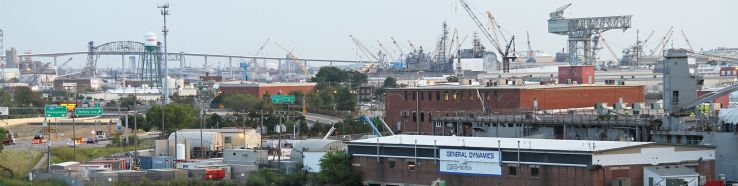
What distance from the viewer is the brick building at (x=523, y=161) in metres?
22.9

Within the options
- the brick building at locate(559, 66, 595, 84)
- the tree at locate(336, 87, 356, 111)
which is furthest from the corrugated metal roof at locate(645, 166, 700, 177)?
the tree at locate(336, 87, 356, 111)

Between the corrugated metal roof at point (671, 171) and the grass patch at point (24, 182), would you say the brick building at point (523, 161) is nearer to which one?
the corrugated metal roof at point (671, 171)

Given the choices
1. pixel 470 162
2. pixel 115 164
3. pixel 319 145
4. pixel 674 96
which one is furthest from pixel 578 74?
pixel 470 162

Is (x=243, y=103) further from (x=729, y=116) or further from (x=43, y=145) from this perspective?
(x=729, y=116)

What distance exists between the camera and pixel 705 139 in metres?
26.1

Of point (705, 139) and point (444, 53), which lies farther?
point (444, 53)

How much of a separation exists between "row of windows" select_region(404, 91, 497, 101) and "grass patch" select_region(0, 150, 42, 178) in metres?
12.7

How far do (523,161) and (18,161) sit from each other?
64.5ft

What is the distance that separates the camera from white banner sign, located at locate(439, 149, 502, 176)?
79.9 ft

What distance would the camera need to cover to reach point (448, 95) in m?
41.8

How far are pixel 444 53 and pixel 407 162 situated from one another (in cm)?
9198

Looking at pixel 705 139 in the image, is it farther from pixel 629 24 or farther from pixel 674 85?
pixel 629 24

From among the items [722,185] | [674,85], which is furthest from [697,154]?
[674,85]

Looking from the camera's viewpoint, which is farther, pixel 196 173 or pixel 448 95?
pixel 448 95
